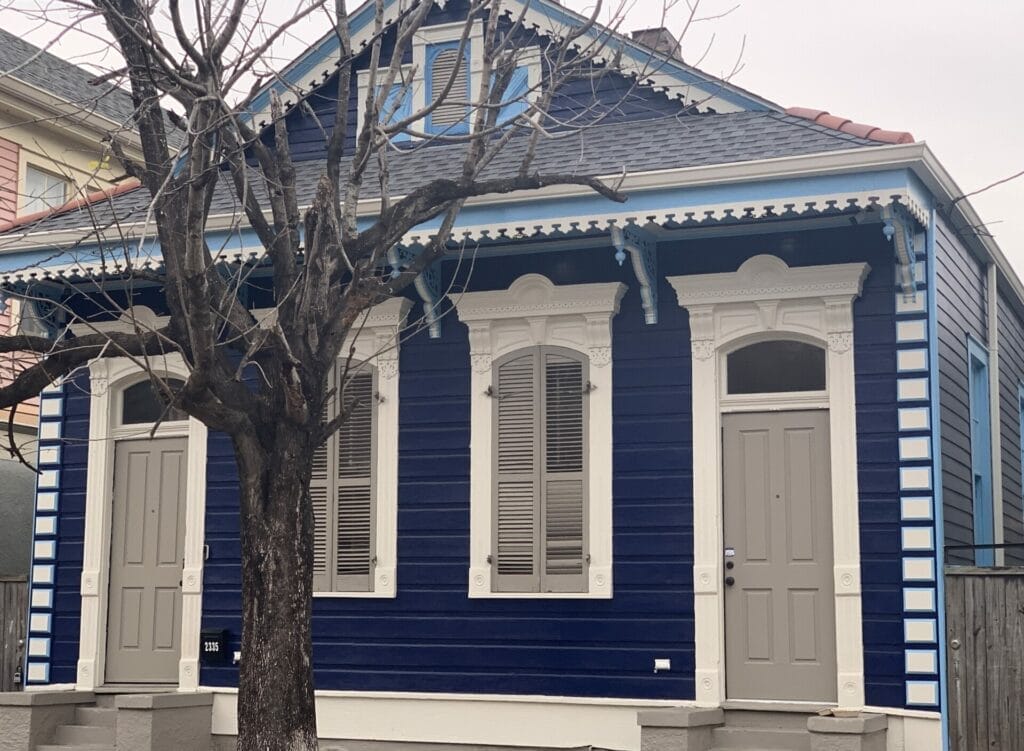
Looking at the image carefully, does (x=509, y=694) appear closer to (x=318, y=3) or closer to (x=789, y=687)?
(x=789, y=687)

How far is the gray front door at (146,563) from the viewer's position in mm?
13344

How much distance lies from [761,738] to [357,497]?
157 inches

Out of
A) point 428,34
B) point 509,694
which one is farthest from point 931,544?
point 428,34

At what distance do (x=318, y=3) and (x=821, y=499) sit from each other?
5.20 metres

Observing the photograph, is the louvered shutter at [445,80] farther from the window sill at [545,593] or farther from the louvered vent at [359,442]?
the window sill at [545,593]

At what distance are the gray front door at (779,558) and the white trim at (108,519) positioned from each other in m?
4.74

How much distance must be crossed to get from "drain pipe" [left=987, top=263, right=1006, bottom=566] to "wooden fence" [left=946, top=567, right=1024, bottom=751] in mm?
2915

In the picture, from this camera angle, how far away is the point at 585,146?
12.7 m

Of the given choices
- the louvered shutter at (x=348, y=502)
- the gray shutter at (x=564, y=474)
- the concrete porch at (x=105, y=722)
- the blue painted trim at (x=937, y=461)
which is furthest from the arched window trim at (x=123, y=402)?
the blue painted trim at (x=937, y=461)

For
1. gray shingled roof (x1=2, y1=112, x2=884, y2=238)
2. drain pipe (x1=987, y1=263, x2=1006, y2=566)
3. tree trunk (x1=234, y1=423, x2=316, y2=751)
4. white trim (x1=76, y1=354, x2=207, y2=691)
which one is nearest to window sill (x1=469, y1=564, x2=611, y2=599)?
white trim (x1=76, y1=354, x2=207, y2=691)

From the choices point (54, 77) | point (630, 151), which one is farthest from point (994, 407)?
point (54, 77)

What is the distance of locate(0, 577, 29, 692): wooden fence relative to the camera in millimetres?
14234

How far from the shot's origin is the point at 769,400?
11445 mm

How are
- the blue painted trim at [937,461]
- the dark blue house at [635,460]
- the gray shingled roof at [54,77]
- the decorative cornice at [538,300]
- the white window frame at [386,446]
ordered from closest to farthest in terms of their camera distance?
the blue painted trim at [937,461]
the dark blue house at [635,460]
the decorative cornice at [538,300]
the white window frame at [386,446]
the gray shingled roof at [54,77]
